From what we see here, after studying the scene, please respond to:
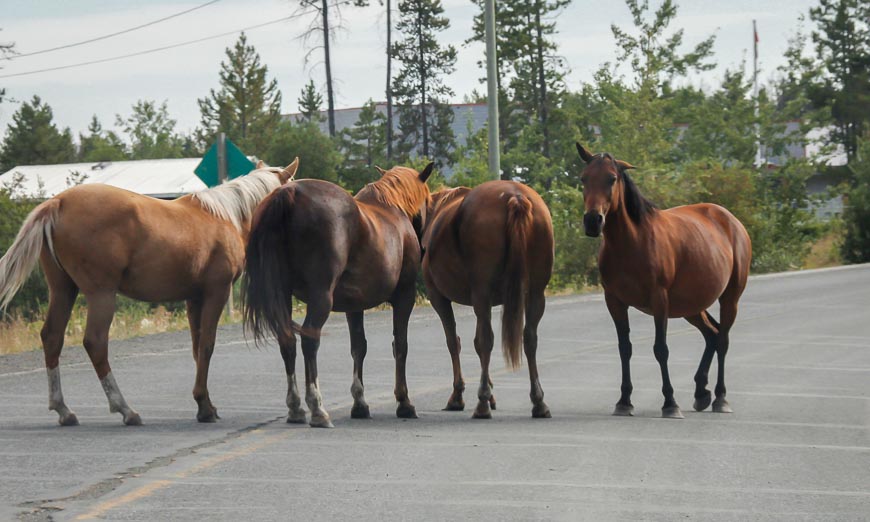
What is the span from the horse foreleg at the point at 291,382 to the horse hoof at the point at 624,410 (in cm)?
→ 266

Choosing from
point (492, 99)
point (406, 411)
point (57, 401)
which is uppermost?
point (492, 99)

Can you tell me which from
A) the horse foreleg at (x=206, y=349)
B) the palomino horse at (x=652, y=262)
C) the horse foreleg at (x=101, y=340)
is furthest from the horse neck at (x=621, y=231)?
the horse foreleg at (x=101, y=340)

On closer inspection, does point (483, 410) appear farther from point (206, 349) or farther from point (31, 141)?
point (31, 141)

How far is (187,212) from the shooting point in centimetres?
1050

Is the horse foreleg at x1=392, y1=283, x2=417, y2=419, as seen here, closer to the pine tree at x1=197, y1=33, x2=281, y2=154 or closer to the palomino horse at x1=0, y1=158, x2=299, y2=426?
the palomino horse at x1=0, y1=158, x2=299, y2=426

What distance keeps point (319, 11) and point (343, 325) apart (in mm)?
42242

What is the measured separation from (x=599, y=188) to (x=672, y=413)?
2.02 m

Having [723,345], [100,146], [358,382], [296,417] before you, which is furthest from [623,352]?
[100,146]

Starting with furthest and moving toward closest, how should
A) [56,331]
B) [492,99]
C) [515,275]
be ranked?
[492,99] < [515,275] < [56,331]

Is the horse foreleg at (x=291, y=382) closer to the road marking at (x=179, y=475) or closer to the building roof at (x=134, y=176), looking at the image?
the road marking at (x=179, y=475)

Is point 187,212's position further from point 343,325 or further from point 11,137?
point 11,137

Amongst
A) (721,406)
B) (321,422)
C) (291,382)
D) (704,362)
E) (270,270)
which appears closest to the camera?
(270,270)

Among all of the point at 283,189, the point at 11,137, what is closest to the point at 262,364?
the point at 283,189

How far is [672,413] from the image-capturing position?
10.6 metres
